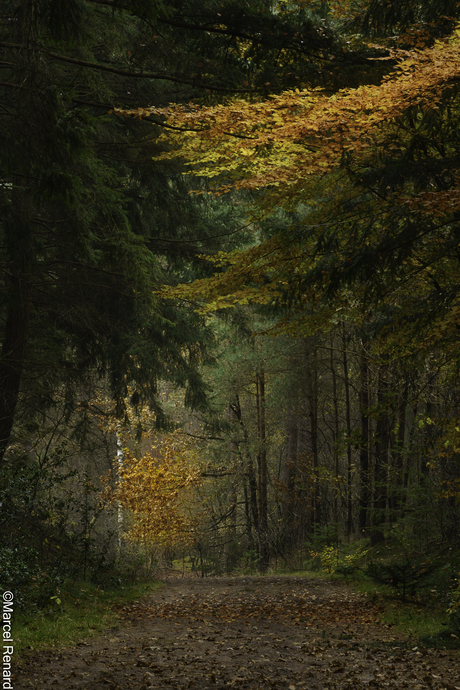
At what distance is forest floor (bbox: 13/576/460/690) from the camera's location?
4.95m

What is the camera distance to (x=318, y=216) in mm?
7672

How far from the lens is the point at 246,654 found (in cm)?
617

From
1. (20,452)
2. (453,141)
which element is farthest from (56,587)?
(453,141)

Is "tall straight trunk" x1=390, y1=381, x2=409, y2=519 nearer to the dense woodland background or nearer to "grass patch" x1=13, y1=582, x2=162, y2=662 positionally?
the dense woodland background

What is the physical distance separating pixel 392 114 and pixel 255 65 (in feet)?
6.25

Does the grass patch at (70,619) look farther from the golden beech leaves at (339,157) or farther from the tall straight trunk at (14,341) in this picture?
the golden beech leaves at (339,157)

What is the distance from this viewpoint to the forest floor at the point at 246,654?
4.95 metres

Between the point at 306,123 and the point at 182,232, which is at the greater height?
the point at 182,232

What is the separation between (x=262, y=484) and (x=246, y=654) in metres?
12.7

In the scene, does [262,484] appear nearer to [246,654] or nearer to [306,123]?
[246,654]

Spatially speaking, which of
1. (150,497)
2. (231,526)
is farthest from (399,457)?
(231,526)

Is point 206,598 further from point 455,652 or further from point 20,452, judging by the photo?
point 455,652

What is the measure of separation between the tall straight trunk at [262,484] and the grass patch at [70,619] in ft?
28.7

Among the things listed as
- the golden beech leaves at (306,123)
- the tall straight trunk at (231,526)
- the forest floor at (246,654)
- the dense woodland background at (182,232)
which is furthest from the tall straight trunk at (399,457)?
the tall straight trunk at (231,526)
